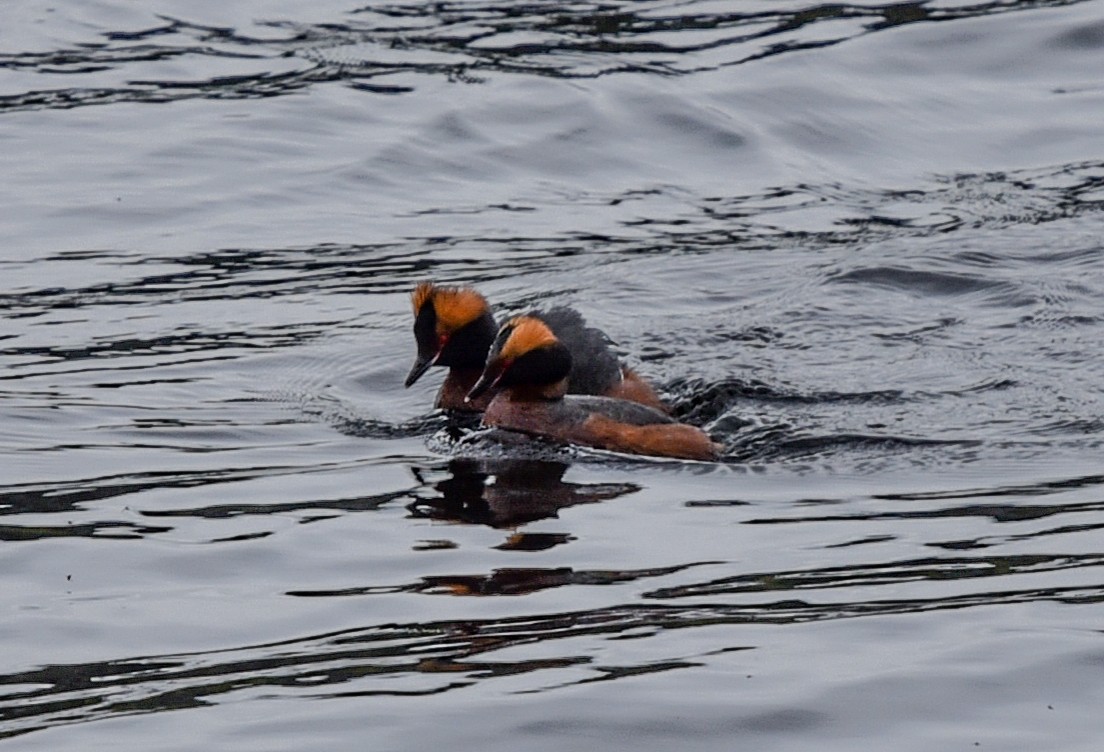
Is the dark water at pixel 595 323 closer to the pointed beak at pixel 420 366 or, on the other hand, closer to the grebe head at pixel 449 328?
the pointed beak at pixel 420 366

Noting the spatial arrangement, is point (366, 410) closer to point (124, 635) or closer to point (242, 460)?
point (242, 460)

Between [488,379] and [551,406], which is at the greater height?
[488,379]

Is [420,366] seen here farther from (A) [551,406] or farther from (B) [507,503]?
(B) [507,503]

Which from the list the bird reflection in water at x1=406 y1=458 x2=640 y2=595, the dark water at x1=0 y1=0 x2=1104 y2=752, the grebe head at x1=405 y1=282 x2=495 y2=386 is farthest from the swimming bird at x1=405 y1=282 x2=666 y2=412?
the bird reflection in water at x1=406 y1=458 x2=640 y2=595

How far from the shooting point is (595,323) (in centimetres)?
1306

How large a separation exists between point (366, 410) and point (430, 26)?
1144 cm

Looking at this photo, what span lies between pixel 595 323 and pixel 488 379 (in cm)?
254

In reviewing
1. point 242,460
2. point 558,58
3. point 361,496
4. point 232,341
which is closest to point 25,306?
point 232,341

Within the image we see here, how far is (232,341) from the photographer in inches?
493

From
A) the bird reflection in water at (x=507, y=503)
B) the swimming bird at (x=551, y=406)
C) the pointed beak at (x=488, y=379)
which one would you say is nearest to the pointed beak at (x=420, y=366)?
the swimming bird at (x=551, y=406)

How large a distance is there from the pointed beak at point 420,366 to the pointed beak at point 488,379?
680 millimetres

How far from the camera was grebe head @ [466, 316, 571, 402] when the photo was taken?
413 inches

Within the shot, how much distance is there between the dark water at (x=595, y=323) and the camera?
20.8 feet

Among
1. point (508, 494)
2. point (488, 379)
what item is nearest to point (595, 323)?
point (488, 379)
